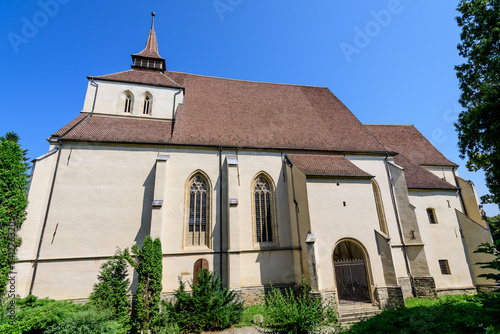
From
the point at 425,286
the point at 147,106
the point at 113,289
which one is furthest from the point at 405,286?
the point at 147,106

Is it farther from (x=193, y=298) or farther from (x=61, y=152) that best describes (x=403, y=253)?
(x=61, y=152)

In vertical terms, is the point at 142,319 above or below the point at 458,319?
below

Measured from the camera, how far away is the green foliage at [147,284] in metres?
8.95

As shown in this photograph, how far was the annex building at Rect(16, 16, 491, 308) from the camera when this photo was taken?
10.9m

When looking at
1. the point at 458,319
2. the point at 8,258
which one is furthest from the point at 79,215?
the point at 458,319

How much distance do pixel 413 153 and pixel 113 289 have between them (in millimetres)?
20310

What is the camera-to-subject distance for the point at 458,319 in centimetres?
374

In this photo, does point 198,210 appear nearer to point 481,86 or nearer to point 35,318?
point 35,318

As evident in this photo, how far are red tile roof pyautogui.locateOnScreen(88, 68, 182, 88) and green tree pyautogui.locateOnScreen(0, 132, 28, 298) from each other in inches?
230

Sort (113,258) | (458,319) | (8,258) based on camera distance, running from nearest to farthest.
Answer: (458,319), (8,258), (113,258)

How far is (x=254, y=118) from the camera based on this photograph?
15.7 m

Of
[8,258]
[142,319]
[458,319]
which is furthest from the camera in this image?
[8,258]

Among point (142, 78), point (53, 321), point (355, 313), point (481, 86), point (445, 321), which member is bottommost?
point (355, 313)

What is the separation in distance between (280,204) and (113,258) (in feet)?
27.6
